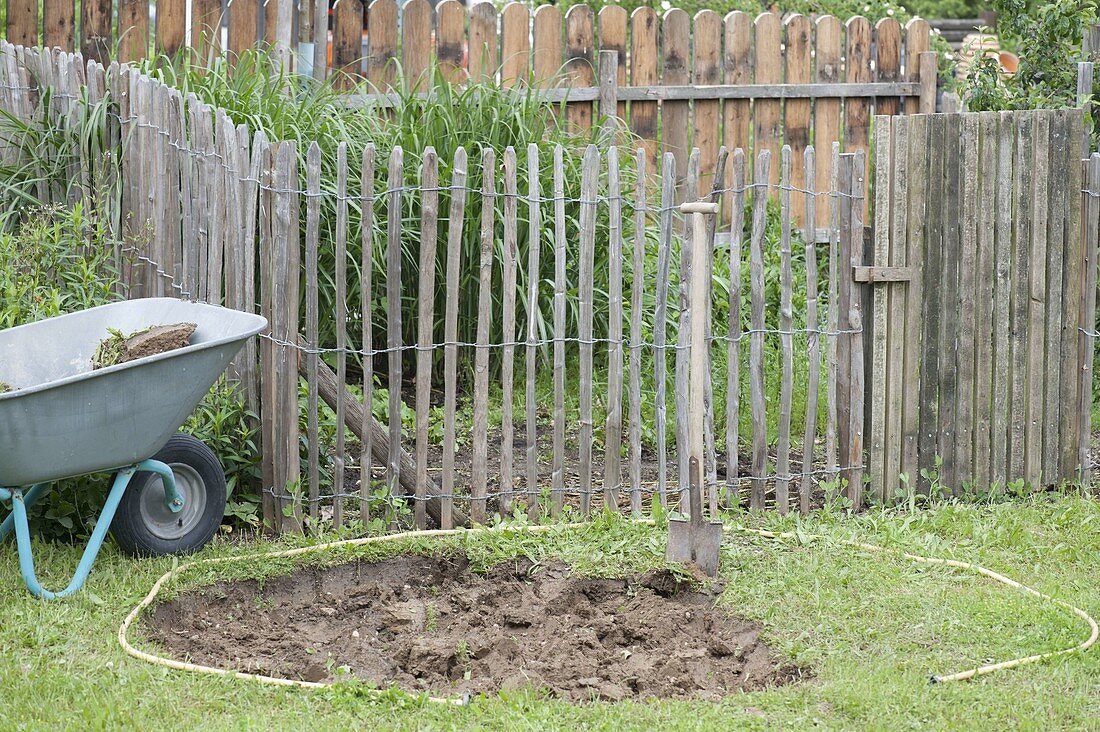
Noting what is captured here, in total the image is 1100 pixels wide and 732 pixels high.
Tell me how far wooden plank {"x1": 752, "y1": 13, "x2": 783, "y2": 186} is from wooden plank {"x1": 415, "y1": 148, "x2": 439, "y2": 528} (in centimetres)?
470

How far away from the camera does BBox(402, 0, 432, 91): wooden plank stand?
7863 millimetres

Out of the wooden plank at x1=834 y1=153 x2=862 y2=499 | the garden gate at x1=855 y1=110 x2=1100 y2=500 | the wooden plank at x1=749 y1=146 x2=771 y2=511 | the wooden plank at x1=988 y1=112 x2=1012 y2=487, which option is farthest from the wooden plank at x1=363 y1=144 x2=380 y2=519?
the wooden plank at x1=988 y1=112 x2=1012 y2=487

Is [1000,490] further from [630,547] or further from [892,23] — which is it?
[892,23]

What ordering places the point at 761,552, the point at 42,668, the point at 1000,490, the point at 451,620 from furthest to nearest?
the point at 1000,490
the point at 761,552
the point at 451,620
the point at 42,668

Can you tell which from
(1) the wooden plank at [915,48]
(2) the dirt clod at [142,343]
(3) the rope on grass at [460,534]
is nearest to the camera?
(3) the rope on grass at [460,534]

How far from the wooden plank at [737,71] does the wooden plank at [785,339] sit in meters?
3.91

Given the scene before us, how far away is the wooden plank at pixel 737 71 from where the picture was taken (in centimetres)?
873

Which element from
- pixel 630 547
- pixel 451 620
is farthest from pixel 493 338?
pixel 451 620

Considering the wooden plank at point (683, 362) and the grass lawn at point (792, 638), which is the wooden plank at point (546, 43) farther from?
the grass lawn at point (792, 638)

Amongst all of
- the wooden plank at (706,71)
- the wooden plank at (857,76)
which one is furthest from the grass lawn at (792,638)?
the wooden plank at (857,76)

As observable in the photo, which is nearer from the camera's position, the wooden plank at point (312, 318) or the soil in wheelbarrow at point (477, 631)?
the soil in wheelbarrow at point (477, 631)

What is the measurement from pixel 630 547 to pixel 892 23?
615cm

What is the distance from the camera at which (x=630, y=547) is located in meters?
4.46

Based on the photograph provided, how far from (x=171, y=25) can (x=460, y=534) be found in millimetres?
4309
